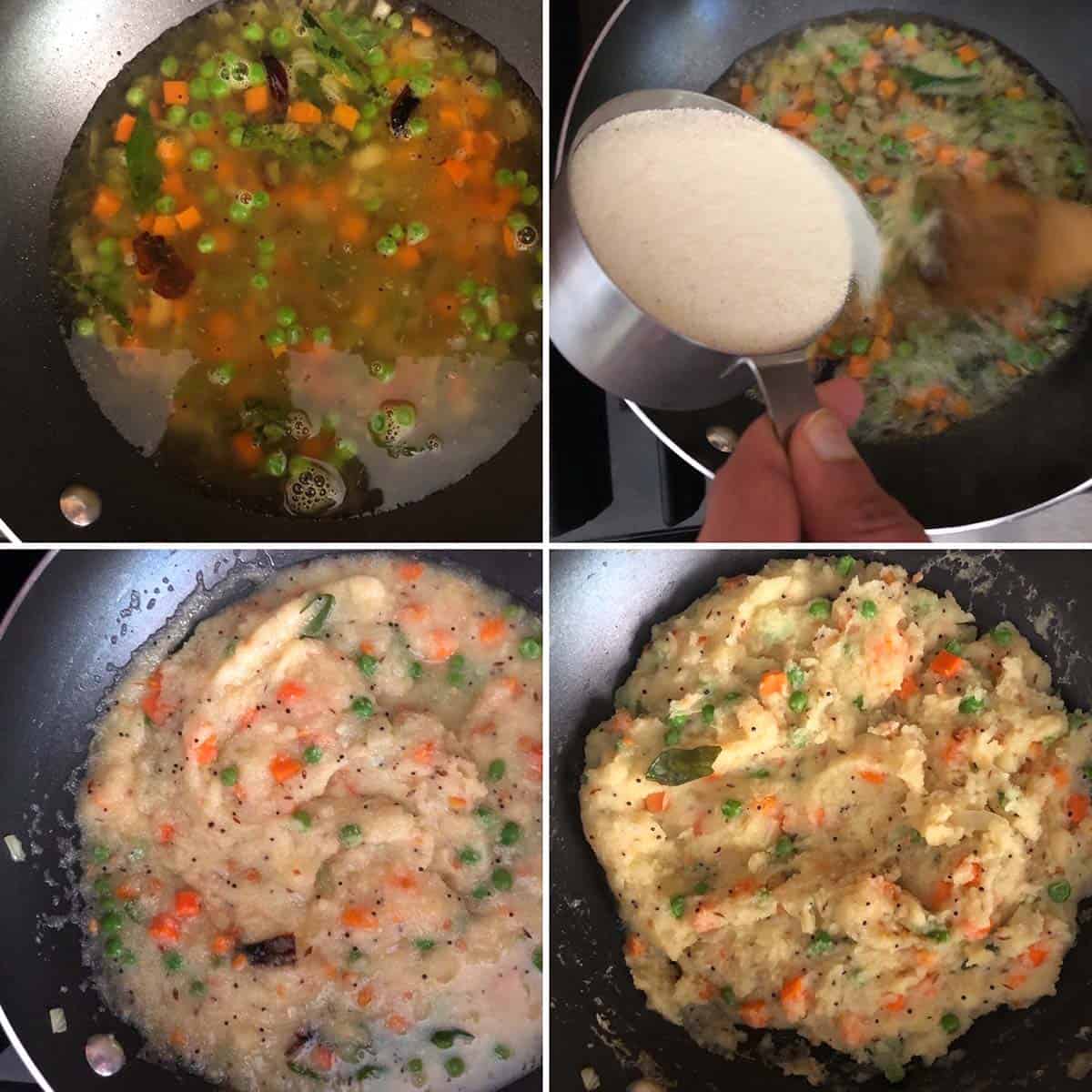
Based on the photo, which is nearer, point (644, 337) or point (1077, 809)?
point (644, 337)

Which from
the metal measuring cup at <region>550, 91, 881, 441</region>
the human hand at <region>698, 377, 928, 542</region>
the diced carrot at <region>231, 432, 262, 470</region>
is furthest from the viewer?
the diced carrot at <region>231, 432, 262, 470</region>

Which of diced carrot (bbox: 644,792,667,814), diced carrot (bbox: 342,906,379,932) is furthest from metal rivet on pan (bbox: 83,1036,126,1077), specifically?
diced carrot (bbox: 644,792,667,814)

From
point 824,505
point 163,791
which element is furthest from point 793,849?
point 163,791

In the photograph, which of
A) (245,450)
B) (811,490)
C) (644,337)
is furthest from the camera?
(245,450)

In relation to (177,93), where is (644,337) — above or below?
below

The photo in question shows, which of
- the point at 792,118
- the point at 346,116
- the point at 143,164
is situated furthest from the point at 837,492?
the point at 143,164

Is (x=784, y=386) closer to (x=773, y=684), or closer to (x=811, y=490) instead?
(x=811, y=490)

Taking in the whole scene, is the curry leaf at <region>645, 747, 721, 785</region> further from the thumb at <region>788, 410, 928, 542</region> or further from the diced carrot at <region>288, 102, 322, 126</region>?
the diced carrot at <region>288, 102, 322, 126</region>
